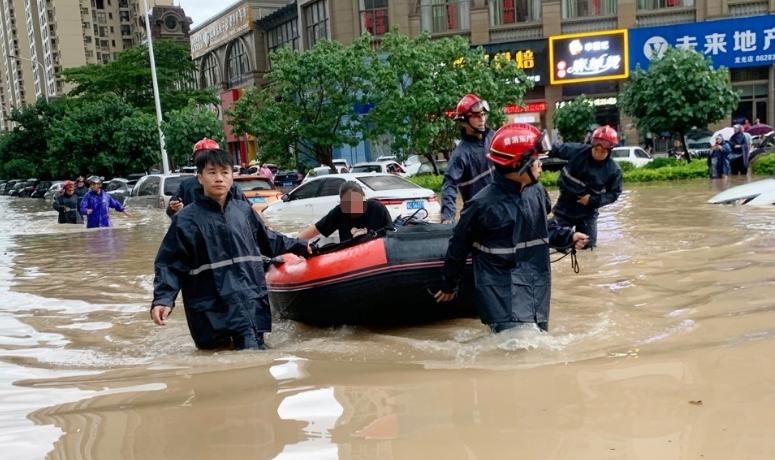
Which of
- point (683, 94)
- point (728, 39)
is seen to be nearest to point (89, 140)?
point (683, 94)

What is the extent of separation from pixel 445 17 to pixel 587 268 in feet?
96.2

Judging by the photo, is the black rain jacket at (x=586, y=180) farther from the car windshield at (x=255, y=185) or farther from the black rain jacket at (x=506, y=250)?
the car windshield at (x=255, y=185)

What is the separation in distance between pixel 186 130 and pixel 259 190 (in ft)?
54.5

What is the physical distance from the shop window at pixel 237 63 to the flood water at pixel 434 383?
1692 inches

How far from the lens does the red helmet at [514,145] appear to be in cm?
433

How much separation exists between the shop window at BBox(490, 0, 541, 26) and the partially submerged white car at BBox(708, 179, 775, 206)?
76.1 feet

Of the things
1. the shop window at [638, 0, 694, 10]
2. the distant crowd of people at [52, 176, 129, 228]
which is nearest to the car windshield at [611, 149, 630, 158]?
the shop window at [638, 0, 694, 10]

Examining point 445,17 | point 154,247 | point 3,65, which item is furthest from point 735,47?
point 3,65

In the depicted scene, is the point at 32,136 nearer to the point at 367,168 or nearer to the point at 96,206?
the point at 367,168

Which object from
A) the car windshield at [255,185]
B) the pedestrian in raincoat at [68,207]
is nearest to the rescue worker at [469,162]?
the car windshield at [255,185]

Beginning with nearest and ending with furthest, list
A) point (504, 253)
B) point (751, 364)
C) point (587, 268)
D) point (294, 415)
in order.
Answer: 1. point (294, 415)
2. point (751, 364)
3. point (504, 253)
4. point (587, 268)

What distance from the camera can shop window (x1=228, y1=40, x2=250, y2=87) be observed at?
159ft

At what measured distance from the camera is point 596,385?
3.96 m

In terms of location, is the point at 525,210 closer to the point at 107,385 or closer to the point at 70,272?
the point at 107,385
